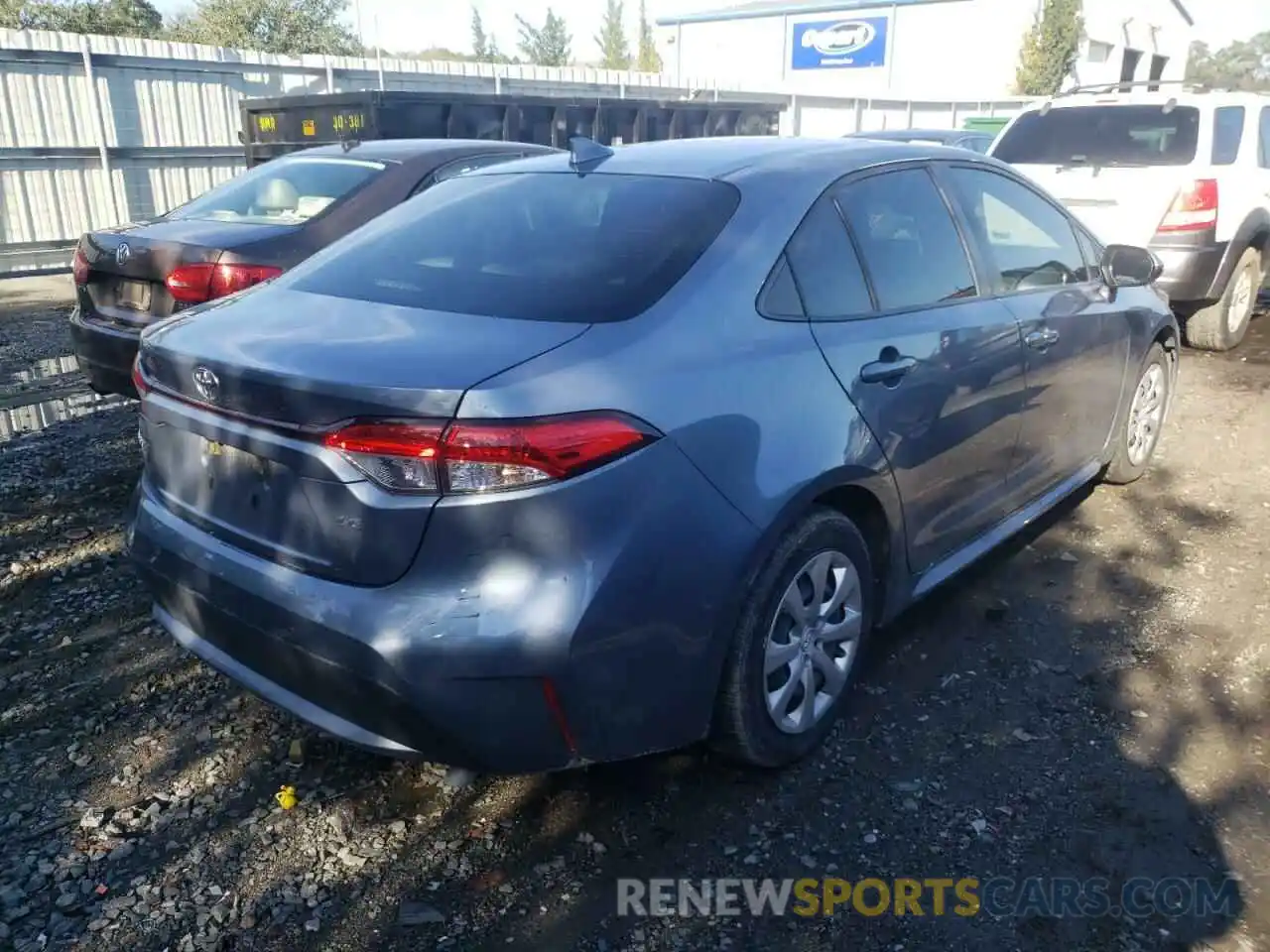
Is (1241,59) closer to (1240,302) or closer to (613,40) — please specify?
(613,40)

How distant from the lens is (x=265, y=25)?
32031 mm

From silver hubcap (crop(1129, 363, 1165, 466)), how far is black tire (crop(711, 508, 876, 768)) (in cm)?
260

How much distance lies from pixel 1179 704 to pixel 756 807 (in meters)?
1.47

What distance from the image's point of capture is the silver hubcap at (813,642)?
9.00 ft

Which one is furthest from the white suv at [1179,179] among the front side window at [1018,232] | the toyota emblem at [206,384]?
the toyota emblem at [206,384]

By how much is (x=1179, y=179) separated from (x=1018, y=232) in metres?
4.16

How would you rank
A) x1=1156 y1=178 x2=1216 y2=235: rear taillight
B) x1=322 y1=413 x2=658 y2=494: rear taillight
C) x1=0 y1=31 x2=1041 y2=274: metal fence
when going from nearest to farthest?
1. x1=322 y1=413 x2=658 y2=494: rear taillight
2. x1=1156 y1=178 x2=1216 y2=235: rear taillight
3. x1=0 y1=31 x2=1041 y2=274: metal fence

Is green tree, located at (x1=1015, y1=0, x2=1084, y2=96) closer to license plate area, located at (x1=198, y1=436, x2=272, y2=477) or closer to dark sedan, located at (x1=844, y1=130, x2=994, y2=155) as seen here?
dark sedan, located at (x1=844, y1=130, x2=994, y2=155)

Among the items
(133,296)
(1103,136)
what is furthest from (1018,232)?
(1103,136)

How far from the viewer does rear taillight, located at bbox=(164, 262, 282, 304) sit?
15.6 ft

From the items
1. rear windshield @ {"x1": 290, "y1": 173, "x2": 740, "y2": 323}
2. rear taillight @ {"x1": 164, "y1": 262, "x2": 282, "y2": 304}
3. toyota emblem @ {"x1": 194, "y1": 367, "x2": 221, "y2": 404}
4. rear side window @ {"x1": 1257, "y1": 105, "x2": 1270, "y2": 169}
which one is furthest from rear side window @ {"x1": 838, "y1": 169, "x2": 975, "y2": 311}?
rear side window @ {"x1": 1257, "y1": 105, "x2": 1270, "y2": 169}

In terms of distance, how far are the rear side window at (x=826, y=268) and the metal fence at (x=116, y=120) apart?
1140cm

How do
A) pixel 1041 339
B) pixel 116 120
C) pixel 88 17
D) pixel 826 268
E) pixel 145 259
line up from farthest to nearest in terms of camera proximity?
pixel 88 17, pixel 116 120, pixel 145 259, pixel 1041 339, pixel 826 268

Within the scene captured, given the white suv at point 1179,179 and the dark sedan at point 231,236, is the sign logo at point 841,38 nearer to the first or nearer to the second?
the white suv at point 1179,179
